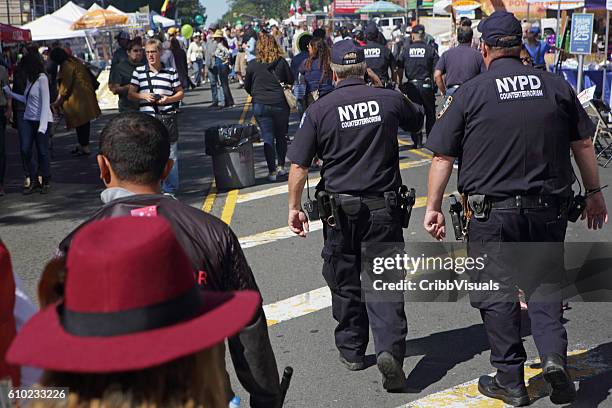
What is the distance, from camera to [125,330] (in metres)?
1.79

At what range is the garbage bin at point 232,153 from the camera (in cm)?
1187

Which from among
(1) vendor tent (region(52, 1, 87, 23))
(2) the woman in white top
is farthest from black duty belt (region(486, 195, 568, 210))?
(1) vendor tent (region(52, 1, 87, 23))

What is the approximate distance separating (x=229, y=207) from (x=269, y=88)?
1.78m

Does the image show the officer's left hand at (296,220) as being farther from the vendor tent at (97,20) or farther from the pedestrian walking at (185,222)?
the vendor tent at (97,20)

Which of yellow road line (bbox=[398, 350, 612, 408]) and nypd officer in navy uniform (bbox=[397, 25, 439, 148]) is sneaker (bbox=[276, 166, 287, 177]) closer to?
nypd officer in navy uniform (bbox=[397, 25, 439, 148])

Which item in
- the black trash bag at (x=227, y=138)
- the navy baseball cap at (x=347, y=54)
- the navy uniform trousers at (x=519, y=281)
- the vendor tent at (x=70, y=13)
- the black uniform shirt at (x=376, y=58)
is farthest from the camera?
the vendor tent at (x=70, y=13)

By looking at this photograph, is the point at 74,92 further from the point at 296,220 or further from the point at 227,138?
the point at 296,220

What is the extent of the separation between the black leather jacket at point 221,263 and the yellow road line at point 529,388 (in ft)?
6.87

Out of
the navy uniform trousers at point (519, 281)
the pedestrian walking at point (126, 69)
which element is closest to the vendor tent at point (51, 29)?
the pedestrian walking at point (126, 69)

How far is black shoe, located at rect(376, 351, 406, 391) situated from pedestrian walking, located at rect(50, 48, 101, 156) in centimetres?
1006

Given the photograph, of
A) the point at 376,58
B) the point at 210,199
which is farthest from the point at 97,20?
the point at 210,199

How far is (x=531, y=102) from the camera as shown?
195 inches

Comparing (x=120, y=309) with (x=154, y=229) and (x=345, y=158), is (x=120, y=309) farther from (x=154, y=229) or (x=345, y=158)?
(x=345, y=158)

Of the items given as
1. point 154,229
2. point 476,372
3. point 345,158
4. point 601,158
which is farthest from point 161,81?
point 154,229
